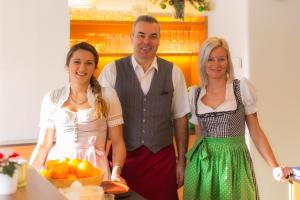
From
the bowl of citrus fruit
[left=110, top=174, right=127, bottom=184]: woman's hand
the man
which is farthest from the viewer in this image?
the man

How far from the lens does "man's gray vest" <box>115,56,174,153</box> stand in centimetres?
238

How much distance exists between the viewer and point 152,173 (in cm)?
243

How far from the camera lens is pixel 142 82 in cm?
242

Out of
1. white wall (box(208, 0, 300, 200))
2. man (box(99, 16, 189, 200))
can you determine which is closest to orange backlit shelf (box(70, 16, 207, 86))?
white wall (box(208, 0, 300, 200))

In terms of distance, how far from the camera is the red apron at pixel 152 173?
2.41 meters

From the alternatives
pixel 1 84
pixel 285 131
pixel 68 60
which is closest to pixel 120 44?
pixel 1 84

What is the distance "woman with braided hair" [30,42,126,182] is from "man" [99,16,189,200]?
0.89 feet

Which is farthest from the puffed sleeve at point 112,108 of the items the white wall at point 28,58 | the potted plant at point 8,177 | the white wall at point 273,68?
the white wall at point 273,68

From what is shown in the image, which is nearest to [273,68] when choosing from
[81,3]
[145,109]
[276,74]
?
[276,74]

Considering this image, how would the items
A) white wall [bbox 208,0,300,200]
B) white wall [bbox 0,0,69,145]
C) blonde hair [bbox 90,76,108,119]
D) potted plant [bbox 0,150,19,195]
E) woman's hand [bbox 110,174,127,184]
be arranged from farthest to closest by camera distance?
white wall [bbox 208,0,300,200], white wall [bbox 0,0,69,145], blonde hair [bbox 90,76,108,119], woman's hand [bbox 110,174,127,184], potted plant [bbox 0,150,19,195]

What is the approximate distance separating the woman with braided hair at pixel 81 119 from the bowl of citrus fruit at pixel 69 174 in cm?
58

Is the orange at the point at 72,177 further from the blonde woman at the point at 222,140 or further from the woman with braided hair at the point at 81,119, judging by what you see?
the blonde woman at the point at 222,140

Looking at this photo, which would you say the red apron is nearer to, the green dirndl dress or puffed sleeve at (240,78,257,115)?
the green dirndl dress

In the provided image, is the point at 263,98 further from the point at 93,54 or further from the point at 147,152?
the point at 93,54
